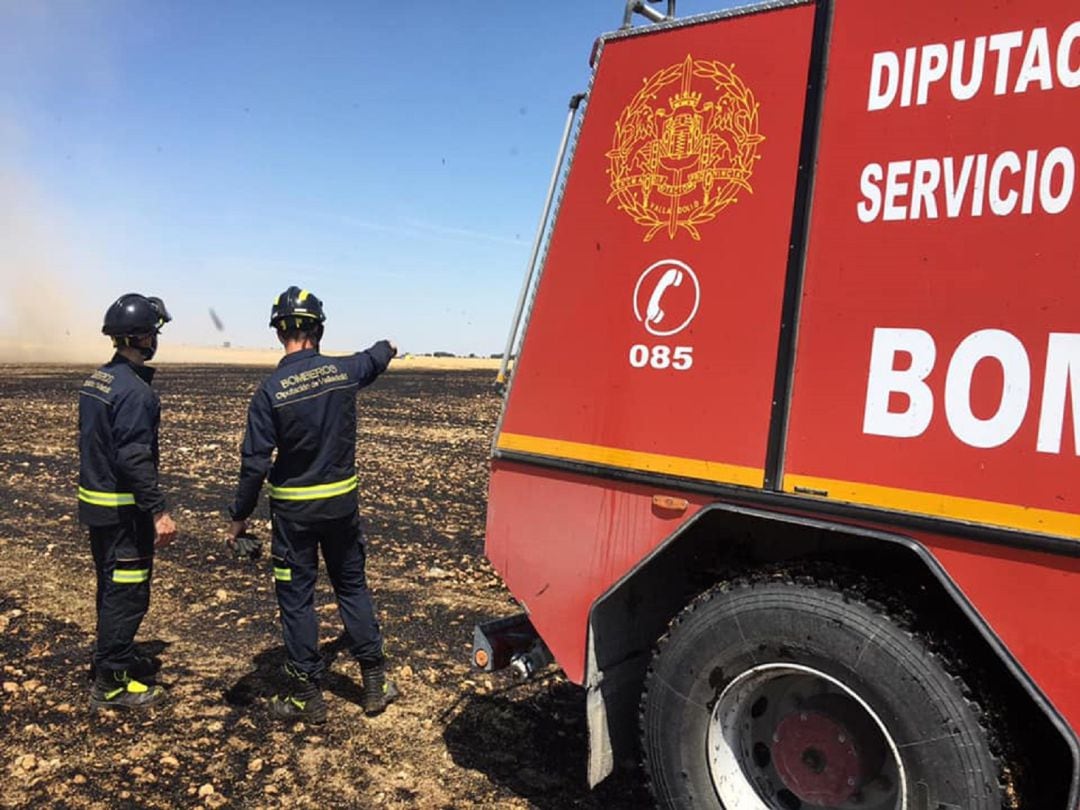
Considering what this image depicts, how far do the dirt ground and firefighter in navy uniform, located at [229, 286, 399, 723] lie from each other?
11.5 inches

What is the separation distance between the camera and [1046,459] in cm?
209

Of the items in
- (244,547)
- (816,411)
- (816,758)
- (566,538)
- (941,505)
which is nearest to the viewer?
(941,505)

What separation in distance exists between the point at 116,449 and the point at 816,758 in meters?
3.65

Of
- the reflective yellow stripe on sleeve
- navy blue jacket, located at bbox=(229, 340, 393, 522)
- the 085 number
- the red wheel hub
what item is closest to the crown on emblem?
the 085 number

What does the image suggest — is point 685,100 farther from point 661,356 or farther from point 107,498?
point 107,498

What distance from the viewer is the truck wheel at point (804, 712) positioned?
2.24 meters

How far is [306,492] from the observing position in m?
4.14

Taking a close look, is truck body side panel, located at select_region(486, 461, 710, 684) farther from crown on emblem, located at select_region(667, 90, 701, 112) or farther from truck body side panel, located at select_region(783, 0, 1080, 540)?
crown on emblem, located at select_region(667, 90, 701, 112)

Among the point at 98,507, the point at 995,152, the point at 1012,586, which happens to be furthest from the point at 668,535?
the point at 98,507

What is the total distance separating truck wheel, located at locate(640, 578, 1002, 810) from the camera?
7.36 feet

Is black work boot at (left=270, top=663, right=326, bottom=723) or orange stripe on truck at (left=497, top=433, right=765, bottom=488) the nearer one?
orange stripe on truck at (left=497, top=433, right=765, bottom=488)

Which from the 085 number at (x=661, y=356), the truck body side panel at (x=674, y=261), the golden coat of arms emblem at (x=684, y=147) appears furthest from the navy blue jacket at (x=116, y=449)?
the golden coat of arms emblem at (x=684, y=147)

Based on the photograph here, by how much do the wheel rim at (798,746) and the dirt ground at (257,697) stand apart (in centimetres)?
93

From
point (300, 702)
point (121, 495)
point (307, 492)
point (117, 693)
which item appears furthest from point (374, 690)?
point (121, 495)
